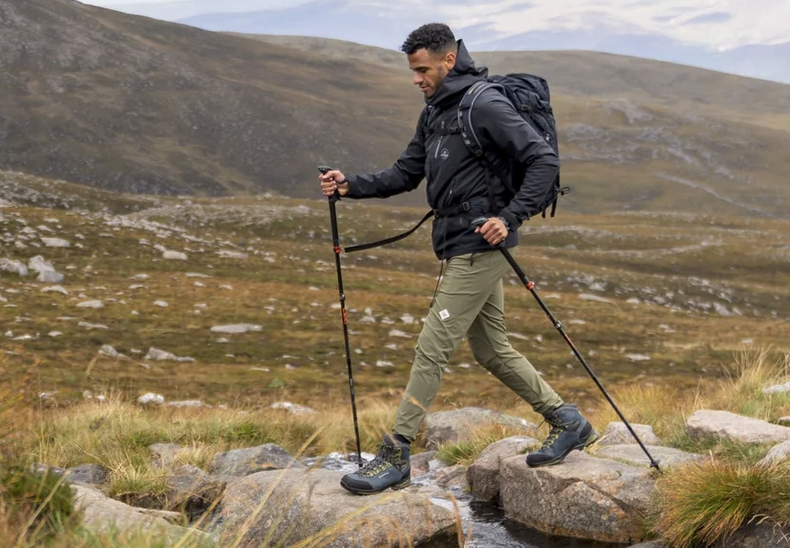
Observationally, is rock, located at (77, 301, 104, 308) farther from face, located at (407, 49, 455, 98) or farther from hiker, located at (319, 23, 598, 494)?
face, located at (407, 49, 455, 98)

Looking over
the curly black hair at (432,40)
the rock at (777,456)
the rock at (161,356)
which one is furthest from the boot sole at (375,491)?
the rock at (161,356)

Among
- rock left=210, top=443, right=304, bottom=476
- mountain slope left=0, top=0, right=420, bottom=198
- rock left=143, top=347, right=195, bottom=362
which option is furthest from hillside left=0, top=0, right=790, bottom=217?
rock left=210, top=443, right=304, bottom=476

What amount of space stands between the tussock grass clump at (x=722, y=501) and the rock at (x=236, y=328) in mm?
21166

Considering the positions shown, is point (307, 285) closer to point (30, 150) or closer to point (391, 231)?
point (391, 231)

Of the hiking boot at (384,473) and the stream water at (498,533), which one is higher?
the hiking boot at (384,473)

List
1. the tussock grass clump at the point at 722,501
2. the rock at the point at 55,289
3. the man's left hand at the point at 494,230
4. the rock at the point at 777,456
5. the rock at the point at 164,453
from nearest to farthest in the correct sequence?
1. the tussock grass clump at the point at 722,501
2. the rock at the point at 777,456
3. the man's left hand at the point at 494,230
4. the rock at the point at 164,453
5. the rock at the point at 55,289

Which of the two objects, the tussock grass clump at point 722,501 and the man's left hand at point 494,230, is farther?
the man's left hand at point 494,230

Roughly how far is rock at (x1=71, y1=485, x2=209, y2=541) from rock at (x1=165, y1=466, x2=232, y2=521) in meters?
1.39

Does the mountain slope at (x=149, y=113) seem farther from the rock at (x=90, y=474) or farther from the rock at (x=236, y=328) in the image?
the rock at (x=90, y=474)

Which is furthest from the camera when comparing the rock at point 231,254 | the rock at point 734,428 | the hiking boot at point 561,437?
the rock at point 231,254

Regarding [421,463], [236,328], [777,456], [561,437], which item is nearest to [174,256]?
[236,328]

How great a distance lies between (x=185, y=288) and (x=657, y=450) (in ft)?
82.2

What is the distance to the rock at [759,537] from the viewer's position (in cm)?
550

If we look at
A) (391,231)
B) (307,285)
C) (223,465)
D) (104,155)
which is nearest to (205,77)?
(104,155)
